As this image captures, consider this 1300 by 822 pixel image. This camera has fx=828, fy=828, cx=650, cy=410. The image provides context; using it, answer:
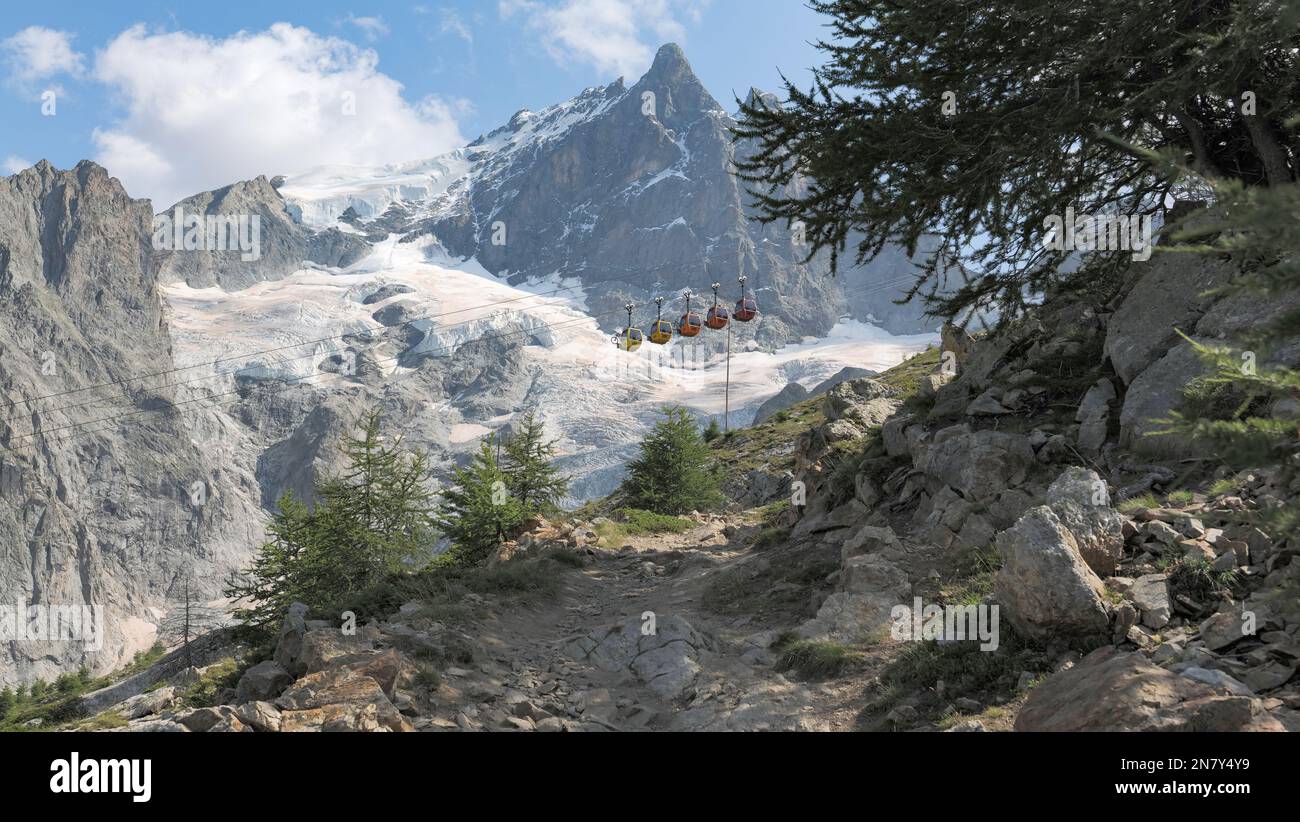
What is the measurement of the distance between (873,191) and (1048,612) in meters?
7.55

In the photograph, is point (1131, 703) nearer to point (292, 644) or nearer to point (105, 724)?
point (292, 644)

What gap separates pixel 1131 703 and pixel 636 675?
227 inches

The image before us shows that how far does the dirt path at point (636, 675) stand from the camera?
8078mm

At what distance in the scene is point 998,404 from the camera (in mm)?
13500

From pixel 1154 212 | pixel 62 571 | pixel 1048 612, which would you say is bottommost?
pixel 62 571

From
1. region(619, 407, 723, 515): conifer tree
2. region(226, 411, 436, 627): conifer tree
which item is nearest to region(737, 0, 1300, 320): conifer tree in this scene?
region(619, 407, 723, 515): conifer tree

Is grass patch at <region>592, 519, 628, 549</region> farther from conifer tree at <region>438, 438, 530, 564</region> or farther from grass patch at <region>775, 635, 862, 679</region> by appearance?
grass patch at <region>775, 635, 862, 679</region>

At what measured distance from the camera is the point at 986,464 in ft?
37.9

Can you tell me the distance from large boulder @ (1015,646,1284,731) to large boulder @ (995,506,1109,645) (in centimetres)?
78

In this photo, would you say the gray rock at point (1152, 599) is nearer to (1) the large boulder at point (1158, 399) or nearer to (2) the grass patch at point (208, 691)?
(1) the large boulder at point (1158, 399)

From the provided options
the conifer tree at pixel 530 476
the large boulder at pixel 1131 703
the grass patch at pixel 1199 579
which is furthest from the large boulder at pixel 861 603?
the conifer tree at pixel 530 476

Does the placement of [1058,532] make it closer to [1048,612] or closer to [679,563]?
[1048,612]

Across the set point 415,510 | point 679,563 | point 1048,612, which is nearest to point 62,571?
point 415,510

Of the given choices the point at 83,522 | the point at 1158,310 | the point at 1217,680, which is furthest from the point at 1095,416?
the point at 83,522
